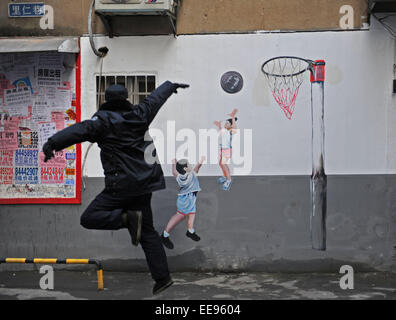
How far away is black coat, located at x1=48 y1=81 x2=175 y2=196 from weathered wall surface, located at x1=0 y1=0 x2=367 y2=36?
7.64 ft

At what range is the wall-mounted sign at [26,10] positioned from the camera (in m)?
7.74

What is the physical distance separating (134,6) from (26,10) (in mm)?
1791

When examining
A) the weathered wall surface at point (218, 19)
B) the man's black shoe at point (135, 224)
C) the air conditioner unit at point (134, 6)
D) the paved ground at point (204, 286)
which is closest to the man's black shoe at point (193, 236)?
the paved ground at point (204, 286)

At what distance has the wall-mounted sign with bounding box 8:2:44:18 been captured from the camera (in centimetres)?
774

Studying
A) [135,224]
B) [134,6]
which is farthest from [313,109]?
[135,224]

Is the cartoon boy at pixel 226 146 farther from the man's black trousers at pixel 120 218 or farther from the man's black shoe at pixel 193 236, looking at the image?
the man's black trousers at pixel 120 218

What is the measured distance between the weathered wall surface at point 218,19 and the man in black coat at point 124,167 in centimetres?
227

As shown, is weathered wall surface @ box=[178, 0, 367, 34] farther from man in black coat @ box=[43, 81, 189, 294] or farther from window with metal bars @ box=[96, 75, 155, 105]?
man in black coat @ box=[43, 81, 189, 294]

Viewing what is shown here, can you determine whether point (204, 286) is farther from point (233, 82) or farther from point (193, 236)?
point (233, 82)

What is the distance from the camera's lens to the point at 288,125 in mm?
7539

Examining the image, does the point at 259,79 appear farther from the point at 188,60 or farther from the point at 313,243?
the point at 313,243

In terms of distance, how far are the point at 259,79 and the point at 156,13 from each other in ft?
5.53
